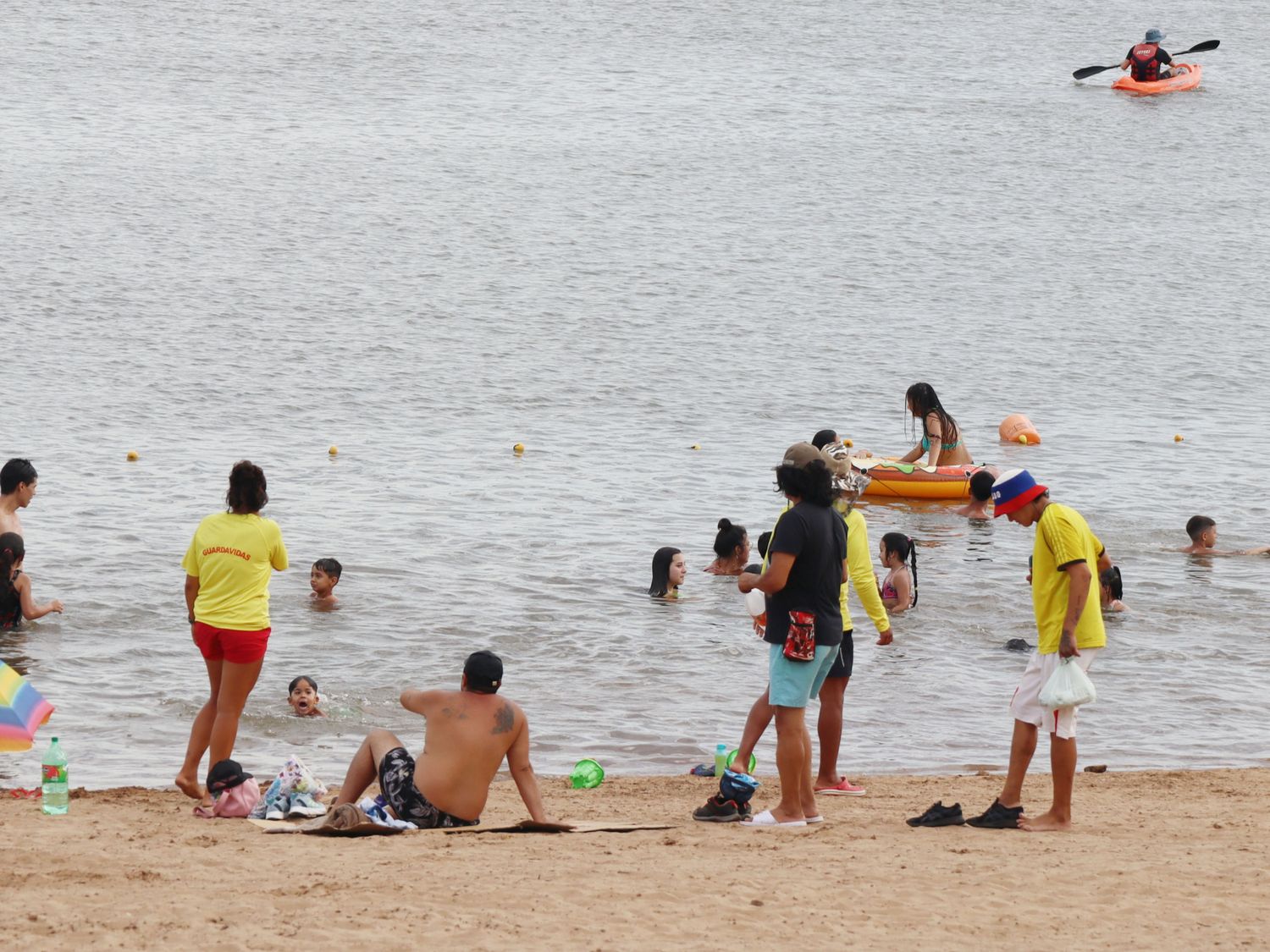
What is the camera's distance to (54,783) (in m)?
7.82

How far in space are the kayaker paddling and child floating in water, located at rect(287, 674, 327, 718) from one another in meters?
42.2

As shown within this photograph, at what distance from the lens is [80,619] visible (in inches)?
523

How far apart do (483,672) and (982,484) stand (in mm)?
11258

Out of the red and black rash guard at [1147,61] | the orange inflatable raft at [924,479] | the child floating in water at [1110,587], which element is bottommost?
the child floating in water at [1110,587]

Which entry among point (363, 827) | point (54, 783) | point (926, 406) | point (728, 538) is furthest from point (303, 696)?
point (926, 406)

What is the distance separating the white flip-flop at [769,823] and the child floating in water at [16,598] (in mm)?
6456

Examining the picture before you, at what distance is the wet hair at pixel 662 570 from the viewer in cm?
1430

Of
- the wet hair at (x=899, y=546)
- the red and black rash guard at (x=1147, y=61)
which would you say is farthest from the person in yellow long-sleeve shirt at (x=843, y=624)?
the red and black rash guard at (x=1147, y=61)

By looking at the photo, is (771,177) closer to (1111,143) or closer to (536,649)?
(1111,143)

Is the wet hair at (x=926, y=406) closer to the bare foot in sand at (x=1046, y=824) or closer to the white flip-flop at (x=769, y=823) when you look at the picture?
the bare foot in sand at (x=1046, y=824)

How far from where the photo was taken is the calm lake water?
1226cm

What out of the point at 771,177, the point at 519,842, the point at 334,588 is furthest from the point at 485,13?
the point at 519,842

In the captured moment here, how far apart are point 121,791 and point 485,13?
48.4 m

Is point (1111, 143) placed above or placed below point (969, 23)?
below
